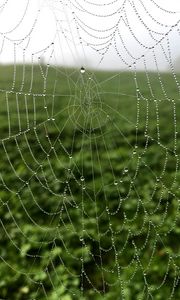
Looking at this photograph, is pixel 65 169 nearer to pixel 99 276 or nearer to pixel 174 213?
pixel 174 213

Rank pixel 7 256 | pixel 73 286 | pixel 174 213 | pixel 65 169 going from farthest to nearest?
pixel 65 169, pixel 174 213, pixel 7 256, pixel 73 286

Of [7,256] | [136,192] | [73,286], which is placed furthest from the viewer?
[136,192]

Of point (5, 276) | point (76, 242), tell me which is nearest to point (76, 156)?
point (76, 242)

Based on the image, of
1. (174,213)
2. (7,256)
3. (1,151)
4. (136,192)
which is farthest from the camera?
(1,151)

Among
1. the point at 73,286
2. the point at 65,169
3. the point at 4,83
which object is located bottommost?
the point at 73,286

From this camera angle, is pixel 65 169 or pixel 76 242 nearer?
pixel 76 242

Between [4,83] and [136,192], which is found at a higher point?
[4,83]

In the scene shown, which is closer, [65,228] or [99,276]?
[99,276]

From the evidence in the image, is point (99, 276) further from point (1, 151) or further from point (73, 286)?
point (1, 151)

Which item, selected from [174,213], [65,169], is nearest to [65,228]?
[174,213]
